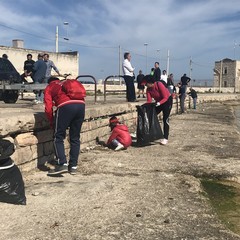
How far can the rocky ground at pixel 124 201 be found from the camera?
146 inches

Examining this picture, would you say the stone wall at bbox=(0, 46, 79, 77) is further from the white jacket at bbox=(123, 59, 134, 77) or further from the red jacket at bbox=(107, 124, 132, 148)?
the red jacket at bbox=(107, 124, 132, 148)

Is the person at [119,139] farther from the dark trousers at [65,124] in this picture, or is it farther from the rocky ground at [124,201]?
the dark trousers at [65,124]

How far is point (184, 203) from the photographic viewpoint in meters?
4.58

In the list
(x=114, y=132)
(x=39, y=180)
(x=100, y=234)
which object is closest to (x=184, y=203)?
(x=100, y=234)

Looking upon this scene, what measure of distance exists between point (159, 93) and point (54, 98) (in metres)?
3.38

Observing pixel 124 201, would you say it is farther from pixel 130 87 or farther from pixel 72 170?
pixel 130 87

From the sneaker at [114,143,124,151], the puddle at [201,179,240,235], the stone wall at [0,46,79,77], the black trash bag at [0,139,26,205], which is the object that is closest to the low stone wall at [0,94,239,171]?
the sneaker at [114,143,124,151]

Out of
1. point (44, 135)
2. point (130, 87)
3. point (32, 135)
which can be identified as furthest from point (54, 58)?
point (32, 135)

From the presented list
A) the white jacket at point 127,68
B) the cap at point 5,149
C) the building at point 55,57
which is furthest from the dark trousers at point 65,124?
the building at point 55,57

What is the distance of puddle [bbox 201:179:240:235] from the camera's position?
166 inches

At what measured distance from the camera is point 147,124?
27.2 feet

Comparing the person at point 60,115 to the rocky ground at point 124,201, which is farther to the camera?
the person at point 60,115

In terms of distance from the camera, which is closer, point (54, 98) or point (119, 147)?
point (54, 98)

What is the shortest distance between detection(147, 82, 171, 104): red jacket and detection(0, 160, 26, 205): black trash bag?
4.59 meters
